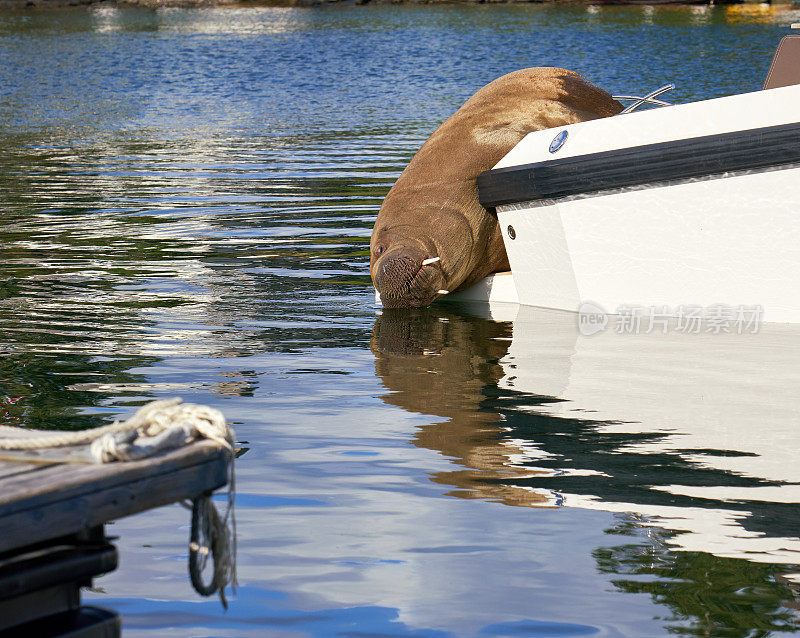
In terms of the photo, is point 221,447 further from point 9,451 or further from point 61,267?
point 61,267

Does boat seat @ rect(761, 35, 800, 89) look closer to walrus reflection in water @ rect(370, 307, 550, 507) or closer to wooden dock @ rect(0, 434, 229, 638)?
walrus reflection in water @ rect(370, 307, 550, 507)

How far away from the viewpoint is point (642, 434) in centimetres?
472

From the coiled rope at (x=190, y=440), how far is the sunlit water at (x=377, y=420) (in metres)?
0.43

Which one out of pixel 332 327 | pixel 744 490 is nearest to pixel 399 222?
pixel 332 327

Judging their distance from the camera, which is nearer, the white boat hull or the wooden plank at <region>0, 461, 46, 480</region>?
the wooden plank at <region>0, 461, 46, 480</region>

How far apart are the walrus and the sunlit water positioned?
0.78 ft

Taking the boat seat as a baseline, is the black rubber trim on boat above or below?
below

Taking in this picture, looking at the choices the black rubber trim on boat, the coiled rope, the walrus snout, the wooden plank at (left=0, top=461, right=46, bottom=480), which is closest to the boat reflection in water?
the walrus snout

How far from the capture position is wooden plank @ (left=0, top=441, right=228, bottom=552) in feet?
8.00

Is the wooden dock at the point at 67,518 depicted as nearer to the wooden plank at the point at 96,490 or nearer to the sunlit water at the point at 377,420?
the wooden plank at the point at 96,490

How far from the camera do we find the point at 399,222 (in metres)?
7.23

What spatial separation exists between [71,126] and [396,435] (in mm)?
15468

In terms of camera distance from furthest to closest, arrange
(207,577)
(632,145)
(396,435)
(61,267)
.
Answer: (61,267), (632,145), (396,435), (207,577)

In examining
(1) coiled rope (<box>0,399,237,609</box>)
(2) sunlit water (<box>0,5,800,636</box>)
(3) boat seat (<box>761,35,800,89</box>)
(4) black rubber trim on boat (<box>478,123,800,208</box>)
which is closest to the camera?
(1) coiled rope (<box>0,399,237,609</box>)
